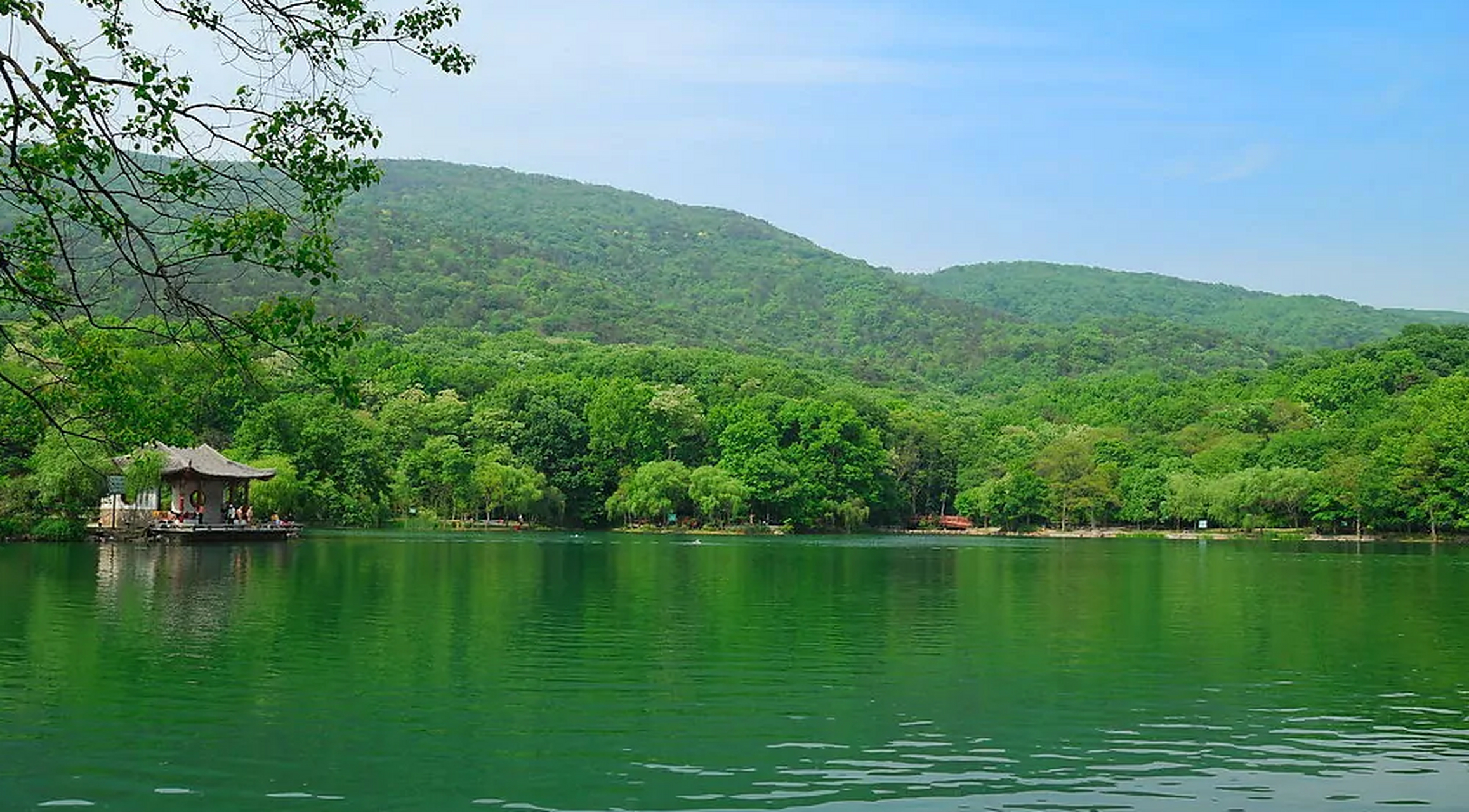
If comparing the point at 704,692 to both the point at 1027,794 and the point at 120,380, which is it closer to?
the point at 1027,794

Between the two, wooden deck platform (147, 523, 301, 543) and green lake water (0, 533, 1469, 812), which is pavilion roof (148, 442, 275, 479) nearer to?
wooden deck platform (147, 523, 301, 543)

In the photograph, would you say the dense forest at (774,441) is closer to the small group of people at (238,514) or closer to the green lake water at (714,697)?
the small group of people at (238,514)

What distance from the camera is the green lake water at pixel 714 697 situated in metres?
10.9

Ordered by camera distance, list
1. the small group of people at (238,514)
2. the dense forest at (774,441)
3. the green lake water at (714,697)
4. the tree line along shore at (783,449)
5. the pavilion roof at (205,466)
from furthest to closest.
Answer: the tree line along shore at (783,449) → the dense forest at (774,441) → the small group of people at (238,514) → the pavilion roof at (205,466) → the green lake water at (714,697)

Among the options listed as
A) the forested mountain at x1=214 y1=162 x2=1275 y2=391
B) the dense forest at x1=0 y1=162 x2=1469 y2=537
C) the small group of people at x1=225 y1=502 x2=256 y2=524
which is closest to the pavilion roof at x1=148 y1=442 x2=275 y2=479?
the small group of people at x1=225 y1=502 x2=256 y2=524

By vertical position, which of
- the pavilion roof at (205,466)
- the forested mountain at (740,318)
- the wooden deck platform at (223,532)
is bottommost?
the wooden deck platform at (223,532)

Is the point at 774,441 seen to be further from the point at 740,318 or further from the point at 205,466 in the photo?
the point at 740,318

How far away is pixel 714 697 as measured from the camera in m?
15.2

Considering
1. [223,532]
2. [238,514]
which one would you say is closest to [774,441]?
[238,514]

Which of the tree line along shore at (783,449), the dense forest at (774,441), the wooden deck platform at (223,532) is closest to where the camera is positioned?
the wooden deck platform at (223,532)

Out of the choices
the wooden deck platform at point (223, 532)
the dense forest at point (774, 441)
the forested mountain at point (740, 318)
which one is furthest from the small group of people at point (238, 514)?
the forested mountain at point (740, 318)

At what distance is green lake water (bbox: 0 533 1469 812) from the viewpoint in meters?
10.9

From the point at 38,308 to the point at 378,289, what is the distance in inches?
5770

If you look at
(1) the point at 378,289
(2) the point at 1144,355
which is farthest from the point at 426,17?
(2) the point at 1144,355
